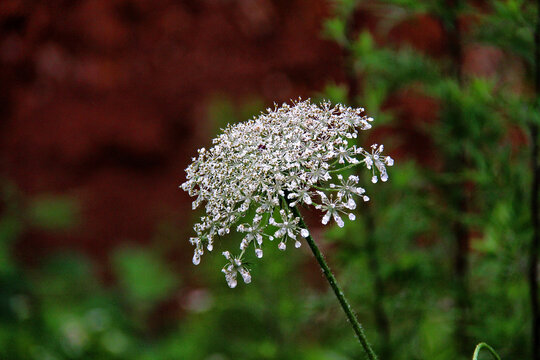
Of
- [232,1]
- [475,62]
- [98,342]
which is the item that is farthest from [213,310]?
[475,62]

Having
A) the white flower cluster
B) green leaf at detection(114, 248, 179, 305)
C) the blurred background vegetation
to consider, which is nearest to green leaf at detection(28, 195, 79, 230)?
the blurred background vegetation

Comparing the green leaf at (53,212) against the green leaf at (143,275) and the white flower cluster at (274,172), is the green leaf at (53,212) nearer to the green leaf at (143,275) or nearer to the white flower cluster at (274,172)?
the green leaf at (143,275)

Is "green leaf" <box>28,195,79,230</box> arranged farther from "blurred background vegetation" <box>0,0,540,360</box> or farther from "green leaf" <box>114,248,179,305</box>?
"green leaf" <box>114,248,179,305</box>

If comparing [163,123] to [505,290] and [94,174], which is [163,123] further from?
[505,290]

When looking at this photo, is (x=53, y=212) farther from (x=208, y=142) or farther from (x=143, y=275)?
(x=208, y=142)

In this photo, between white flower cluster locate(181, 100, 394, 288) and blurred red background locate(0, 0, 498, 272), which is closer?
white flower cluster locate(181, 100, 394, 288)

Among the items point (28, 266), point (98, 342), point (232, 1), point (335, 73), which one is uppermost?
point (232, 1)

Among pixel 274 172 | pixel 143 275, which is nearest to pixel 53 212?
pixel 143 275
